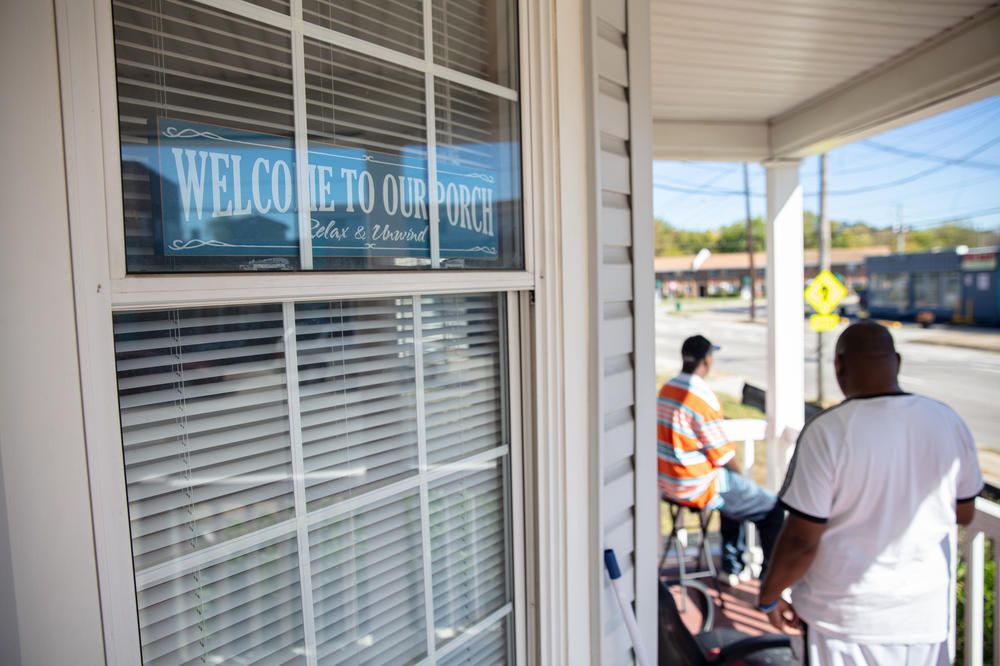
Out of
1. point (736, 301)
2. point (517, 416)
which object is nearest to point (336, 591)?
point (517, 416)

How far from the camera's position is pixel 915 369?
47.6ft

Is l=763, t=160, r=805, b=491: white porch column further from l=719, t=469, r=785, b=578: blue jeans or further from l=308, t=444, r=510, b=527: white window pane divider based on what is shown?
l=308, t=444, r=510, b=527: white window pane divider

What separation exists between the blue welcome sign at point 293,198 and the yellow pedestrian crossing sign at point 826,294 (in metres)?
5.22

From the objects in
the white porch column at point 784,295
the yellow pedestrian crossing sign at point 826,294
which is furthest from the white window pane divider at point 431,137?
the yellow pedestrian crossing sign at point 826,294

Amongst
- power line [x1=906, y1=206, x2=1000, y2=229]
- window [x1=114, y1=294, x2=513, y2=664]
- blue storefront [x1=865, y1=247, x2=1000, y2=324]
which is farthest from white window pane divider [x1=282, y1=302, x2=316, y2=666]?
power line [x1=906, y1=206, x2=1000, y2=229]

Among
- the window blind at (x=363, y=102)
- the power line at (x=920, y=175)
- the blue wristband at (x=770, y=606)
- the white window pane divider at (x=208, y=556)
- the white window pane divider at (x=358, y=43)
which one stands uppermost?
the power line at (x=920, y=175)

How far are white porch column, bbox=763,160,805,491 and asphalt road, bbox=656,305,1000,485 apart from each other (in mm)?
4181

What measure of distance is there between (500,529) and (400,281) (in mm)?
741

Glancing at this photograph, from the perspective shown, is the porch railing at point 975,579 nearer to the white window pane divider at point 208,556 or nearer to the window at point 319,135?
the window at point 319,135

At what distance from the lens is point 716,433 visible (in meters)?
3.03

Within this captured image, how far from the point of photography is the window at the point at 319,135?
2.71 feet

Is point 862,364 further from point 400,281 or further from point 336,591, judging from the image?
point 336,591

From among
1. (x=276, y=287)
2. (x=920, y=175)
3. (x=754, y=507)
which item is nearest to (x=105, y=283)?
(x=276, y=287)

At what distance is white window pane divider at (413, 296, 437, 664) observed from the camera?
48.1 inches
